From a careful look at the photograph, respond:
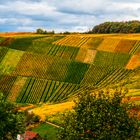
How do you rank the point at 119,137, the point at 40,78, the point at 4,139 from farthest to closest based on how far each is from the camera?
the point at 40,78 < the point at 4,139 < the point at 119,137

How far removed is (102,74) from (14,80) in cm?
2515

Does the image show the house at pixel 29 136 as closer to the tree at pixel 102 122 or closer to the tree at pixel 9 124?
the tree at pixel 9 124

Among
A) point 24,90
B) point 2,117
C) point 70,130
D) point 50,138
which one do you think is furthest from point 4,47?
point 70,130

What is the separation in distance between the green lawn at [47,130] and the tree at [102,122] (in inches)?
1026

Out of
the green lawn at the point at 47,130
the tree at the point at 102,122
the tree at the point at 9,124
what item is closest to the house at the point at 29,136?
the tree at the point at 9,124

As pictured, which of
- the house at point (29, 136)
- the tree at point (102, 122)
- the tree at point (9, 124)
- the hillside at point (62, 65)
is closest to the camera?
the tree at point (102, 122)

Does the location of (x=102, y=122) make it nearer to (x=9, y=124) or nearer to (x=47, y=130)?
(x=9, y=124)

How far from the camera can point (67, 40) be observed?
16950 centimetres

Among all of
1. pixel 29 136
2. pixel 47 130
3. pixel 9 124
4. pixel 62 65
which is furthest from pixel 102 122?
pixel 62 65

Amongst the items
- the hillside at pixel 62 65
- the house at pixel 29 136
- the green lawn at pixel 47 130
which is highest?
the hillside at pixel 62 65

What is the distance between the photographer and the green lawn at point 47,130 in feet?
253

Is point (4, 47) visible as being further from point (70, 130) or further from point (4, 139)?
point (70, 130)

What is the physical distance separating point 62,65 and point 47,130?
6307cm

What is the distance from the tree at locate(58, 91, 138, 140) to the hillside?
61.5 metres
